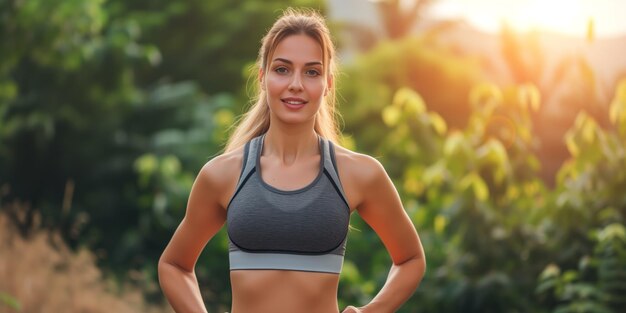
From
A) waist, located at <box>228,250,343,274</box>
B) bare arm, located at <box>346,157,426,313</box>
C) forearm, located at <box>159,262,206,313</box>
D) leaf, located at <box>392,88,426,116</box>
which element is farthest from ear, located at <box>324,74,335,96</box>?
leaf, located at <box>392,88,426,116</box>

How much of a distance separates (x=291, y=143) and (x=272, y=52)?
300mm

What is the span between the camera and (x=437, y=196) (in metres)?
8.84

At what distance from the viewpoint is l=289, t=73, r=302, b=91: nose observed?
334 centimetres

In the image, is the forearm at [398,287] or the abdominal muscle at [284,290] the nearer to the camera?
the abdominal muscle at [284,290]

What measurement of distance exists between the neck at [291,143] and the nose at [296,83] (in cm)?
15

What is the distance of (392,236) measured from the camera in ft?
11.7

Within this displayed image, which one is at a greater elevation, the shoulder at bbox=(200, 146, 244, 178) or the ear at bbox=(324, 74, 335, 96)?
the ear at bbox=(324, 74, 335, 96)

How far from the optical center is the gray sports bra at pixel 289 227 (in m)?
3.27

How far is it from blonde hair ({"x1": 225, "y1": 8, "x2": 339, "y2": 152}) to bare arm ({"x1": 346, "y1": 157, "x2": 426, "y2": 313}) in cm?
28

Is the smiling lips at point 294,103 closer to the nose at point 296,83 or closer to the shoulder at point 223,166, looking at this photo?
the nose at point 296,83

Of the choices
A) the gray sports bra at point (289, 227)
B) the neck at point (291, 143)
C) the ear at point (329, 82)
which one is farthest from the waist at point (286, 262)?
the ear at point (329, 82)

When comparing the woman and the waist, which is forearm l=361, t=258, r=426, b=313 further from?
the waist

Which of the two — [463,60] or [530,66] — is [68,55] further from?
[463,60]

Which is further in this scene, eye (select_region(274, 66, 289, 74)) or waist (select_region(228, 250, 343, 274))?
eye (select_region(274, 66, 289, 74))
